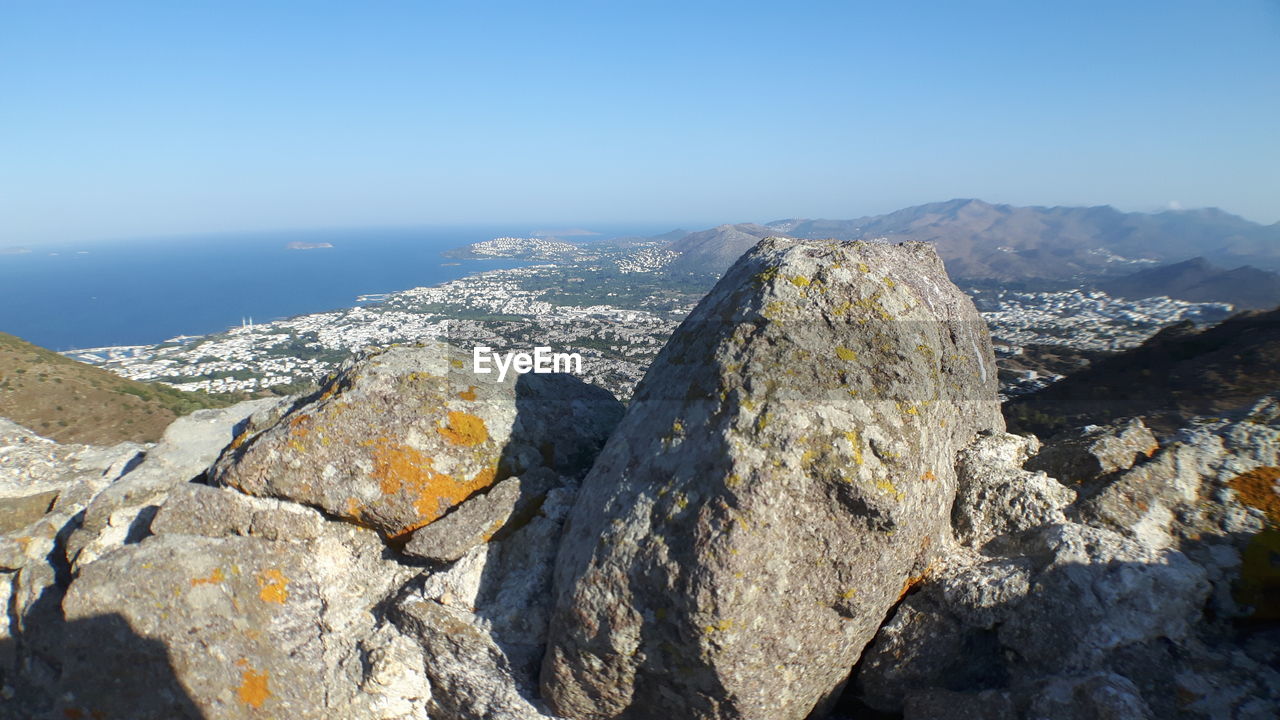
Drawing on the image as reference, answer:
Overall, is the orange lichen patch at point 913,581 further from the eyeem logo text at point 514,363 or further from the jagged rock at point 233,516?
the jagged rock at point 233,516

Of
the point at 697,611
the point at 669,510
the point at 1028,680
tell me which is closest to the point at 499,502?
the point at 669,510

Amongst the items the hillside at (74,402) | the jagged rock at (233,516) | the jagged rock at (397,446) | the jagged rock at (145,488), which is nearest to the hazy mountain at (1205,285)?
the jagged rock at (397,446)

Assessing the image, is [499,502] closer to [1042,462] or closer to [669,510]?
[669,510]

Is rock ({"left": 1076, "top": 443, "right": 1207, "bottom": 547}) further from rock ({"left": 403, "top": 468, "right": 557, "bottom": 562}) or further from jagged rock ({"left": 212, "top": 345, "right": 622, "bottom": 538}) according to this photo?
rock ({"left": 403, "top": 468, "right": 557, "bottom": 562})

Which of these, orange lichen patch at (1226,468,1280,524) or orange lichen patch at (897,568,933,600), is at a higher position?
orange lichen patch at (1226,468,1280,524)

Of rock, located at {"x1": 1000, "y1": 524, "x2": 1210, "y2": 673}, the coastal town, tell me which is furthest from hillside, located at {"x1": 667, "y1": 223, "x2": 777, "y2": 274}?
rock, located at {"x1": 1000, "y1": 524, "x2": 1210, "y2": 673}

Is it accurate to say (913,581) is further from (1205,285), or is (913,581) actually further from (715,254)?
(715,254)
